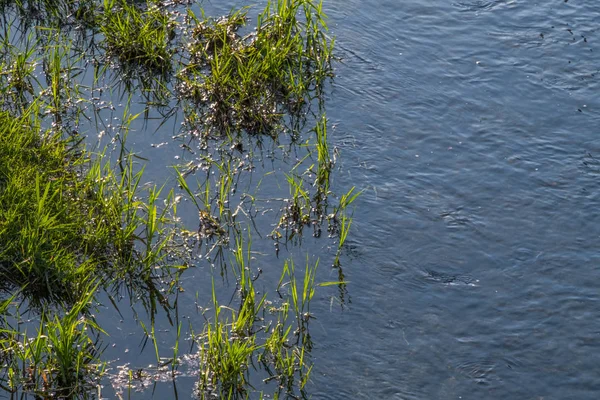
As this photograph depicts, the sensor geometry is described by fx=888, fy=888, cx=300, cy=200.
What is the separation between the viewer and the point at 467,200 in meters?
5.36

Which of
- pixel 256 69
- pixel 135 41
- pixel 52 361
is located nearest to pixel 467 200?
pixel 256 69

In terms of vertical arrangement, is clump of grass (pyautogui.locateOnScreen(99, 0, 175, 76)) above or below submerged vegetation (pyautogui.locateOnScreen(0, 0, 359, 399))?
above

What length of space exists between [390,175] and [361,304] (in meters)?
1.15

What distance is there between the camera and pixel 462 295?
472cm

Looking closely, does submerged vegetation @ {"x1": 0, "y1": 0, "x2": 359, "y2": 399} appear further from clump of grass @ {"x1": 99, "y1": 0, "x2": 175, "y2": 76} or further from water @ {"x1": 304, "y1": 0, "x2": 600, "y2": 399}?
water @ {"x1": 304, "y1": 0, "x2": 600, "y2": 399}

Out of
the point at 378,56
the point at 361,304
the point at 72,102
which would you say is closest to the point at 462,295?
the point at 361,304

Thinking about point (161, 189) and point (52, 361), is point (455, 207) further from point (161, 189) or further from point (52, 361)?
point (52, 361)

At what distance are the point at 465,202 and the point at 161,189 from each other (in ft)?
5.95

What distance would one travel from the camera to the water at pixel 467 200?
4.35 metres

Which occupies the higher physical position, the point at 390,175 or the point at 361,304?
the point at 390,175

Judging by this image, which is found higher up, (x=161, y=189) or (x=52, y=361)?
(x=161, y=189)

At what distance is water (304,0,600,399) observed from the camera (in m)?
4.35

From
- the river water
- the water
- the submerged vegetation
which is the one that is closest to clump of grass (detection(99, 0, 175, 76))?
the submerged vegetation

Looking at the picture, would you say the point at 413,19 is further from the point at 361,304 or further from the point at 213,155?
the point at 361,304
